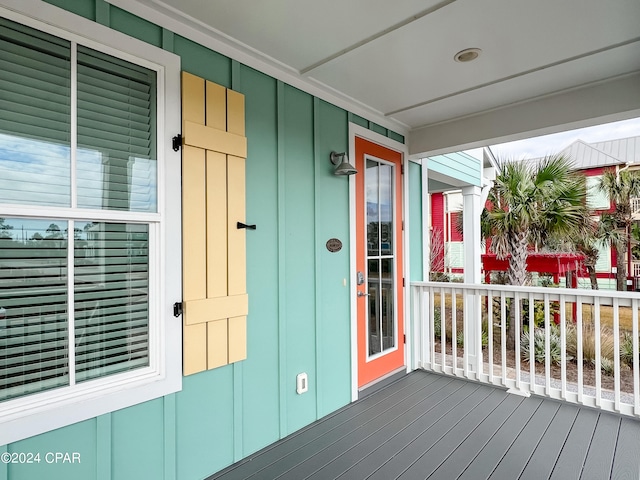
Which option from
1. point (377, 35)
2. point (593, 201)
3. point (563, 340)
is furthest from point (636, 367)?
point (593, 201)

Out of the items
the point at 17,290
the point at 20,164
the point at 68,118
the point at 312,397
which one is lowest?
the point at 312,397

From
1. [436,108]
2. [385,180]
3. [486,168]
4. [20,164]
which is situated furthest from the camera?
[486,168]

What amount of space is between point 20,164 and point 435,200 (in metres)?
12.2

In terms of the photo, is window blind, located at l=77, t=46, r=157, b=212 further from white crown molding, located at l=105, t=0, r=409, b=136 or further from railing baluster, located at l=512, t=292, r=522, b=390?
railing baluster, located at l=512, t=292, r=522, b=390

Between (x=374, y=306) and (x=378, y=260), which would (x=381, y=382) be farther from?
(x=378, y=260)

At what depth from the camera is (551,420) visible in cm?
278

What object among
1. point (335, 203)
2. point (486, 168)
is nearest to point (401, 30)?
point (335, 203)

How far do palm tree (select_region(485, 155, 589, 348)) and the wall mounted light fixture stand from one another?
3.42 meters

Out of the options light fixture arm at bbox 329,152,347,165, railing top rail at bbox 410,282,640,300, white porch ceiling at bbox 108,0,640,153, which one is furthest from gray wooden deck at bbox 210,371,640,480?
white porch ceiling at bbox 108,0,640,153

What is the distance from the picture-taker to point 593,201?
30.5 feet

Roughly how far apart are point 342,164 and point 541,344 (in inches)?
163

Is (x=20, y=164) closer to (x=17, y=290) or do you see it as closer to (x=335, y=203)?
(x=17, y=290)

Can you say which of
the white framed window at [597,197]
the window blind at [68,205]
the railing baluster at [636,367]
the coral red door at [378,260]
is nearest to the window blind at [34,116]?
the window blind at [68,205]

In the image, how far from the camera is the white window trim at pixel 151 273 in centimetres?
148
